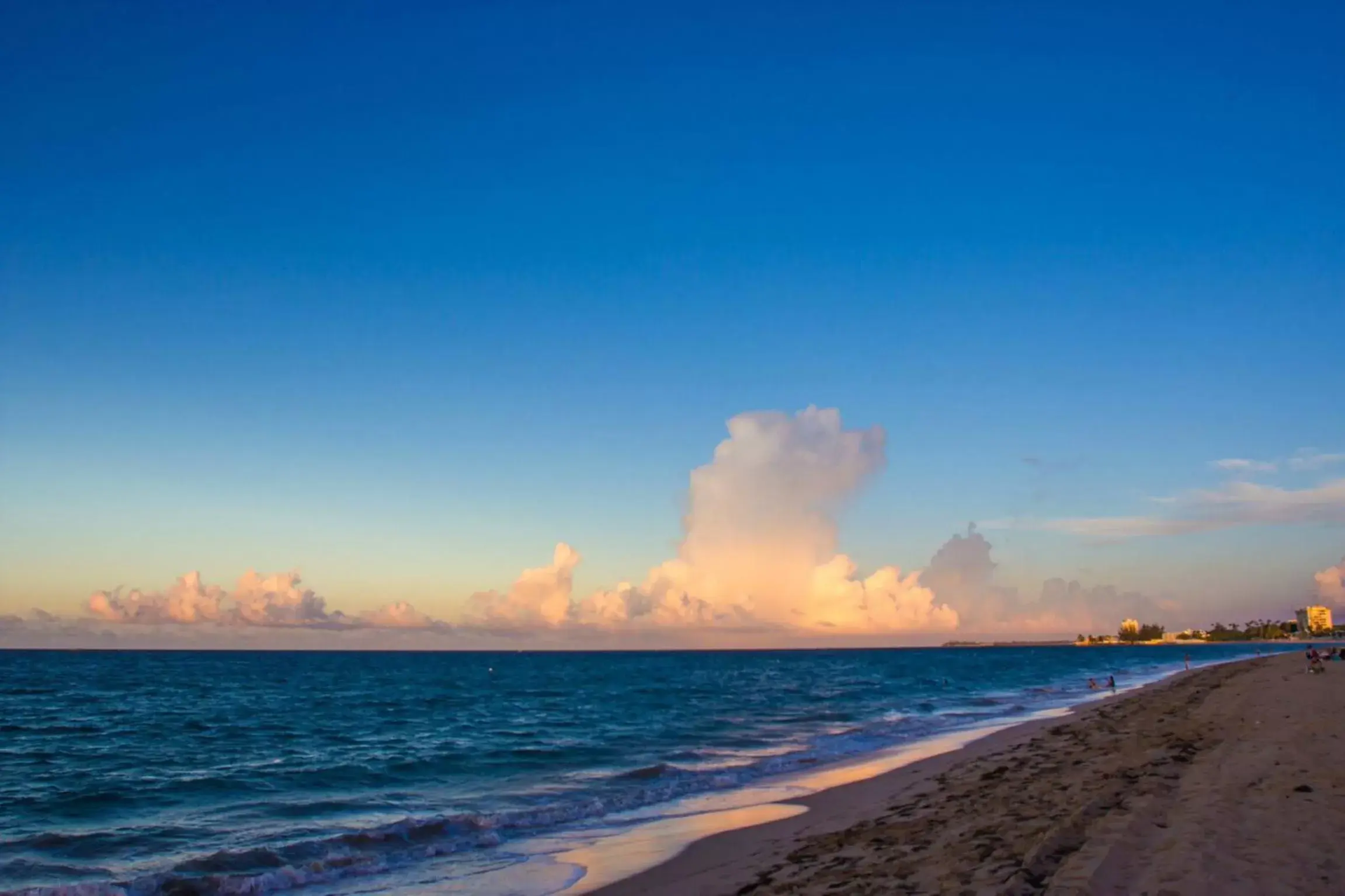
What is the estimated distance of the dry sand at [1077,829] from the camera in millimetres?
9938

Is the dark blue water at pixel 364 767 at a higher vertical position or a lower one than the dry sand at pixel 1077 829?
lower

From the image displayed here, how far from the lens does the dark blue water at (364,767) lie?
16703 mm

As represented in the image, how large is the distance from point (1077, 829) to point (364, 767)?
23.5m

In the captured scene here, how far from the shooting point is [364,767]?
2883 cm

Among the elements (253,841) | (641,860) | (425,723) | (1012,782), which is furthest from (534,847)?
(425,723)

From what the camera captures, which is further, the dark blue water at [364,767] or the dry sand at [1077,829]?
the dark blue water at [364,767]

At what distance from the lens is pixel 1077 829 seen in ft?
40.2

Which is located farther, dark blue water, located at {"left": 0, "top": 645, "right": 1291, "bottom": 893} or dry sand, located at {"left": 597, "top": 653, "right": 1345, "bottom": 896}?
dark blue water, located at {"left": 0, "top": 645, "right": 1291, "bottom": 893}

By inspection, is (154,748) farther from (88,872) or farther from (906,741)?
(906,741)

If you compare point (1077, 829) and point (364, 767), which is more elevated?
point (1077, 829)

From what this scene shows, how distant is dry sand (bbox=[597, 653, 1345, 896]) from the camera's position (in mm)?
9938

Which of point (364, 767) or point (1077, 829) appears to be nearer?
point (1077, 829)

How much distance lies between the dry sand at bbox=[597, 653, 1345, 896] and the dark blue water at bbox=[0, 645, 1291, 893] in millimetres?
4903

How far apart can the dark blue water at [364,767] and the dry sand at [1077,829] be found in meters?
4.90
